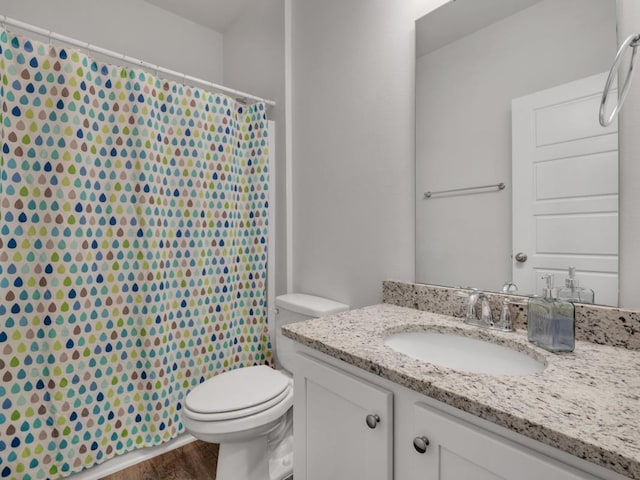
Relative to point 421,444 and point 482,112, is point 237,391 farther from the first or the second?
point 482,112

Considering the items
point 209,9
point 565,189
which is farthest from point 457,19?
point 209,9

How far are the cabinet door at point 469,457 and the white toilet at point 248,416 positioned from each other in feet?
2.49

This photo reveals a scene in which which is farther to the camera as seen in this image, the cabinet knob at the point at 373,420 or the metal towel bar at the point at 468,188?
the metal towel bar at the point at 468,188

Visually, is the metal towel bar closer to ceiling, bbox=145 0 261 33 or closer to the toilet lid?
the toilet lid

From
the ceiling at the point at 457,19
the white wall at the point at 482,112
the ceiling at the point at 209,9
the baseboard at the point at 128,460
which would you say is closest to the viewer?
the white wall at the point at 482,112

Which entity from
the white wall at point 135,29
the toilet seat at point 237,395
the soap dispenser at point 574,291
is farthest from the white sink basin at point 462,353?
the white wall at point 135,29

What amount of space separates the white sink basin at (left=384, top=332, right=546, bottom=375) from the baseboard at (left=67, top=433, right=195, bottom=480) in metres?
1.46

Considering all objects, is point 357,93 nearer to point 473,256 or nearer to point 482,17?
point 482,17

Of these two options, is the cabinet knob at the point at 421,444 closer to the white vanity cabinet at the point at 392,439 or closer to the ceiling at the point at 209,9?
the white vanity cabinet at the point at 392,439

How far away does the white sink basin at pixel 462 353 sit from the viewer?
0.89 m

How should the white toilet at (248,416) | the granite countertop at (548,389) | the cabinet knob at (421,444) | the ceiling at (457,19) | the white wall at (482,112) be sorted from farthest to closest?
the white toilet at (248,416) → the ceiling at (457,19) → the white wall at (482,112) → the cabinet knob at (421,444) → the granite countertop at (548,389)

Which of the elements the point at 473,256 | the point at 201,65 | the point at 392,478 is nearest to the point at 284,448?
the point at 392,478

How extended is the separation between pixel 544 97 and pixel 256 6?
2133 mm

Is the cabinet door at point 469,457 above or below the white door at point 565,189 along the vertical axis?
below
